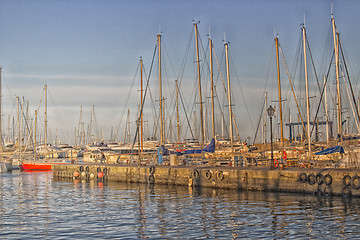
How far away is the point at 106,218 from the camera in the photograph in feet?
87.9

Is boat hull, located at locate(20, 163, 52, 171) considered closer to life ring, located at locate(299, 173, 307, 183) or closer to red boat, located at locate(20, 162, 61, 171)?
red boat, located at locate(20, 162, 61, 171)

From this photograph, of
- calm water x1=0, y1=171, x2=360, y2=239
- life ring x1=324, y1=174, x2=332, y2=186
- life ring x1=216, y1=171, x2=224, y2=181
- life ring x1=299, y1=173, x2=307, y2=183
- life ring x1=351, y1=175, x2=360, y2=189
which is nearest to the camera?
calm water x1=0, y1=171, x2=360, y2=239

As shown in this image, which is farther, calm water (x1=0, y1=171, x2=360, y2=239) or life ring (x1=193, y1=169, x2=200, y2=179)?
life ring (x1=193, y1=169, x2=200, y2=179)

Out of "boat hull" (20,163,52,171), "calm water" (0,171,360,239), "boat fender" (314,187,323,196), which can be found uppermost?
"boat hull" (20,163,52,171)

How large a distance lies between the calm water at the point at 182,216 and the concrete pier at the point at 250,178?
138 cm

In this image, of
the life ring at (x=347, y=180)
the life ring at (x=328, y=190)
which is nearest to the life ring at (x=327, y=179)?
the life ring at (x=328, y=190)

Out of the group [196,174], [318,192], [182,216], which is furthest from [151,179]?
[182,216]

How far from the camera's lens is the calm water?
21719 mm

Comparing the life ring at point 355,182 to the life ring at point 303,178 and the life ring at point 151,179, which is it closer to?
the life ring at point 303,178

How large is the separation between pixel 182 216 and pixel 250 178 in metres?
13.4

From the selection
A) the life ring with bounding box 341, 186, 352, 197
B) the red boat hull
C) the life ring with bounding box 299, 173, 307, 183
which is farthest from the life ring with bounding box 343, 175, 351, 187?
the red boat hull

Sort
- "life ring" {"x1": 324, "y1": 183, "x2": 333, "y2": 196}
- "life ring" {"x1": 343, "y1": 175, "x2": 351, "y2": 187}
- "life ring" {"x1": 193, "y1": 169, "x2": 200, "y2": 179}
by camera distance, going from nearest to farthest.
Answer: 1. "life ring" {"x1": 343, "y1": 175, "x2": 351, "y2": 187}
2. "life ring" {"x1": 324, "y1": 183, "x2": 333, "y2": 196}
3. "life ring" {"x1": 193, "y1": 169, "x2": 200, "y2": 179}

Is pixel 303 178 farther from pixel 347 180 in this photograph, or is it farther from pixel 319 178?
pixel 347 180

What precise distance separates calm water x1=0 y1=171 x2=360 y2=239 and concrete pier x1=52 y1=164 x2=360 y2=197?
54.2 inches
